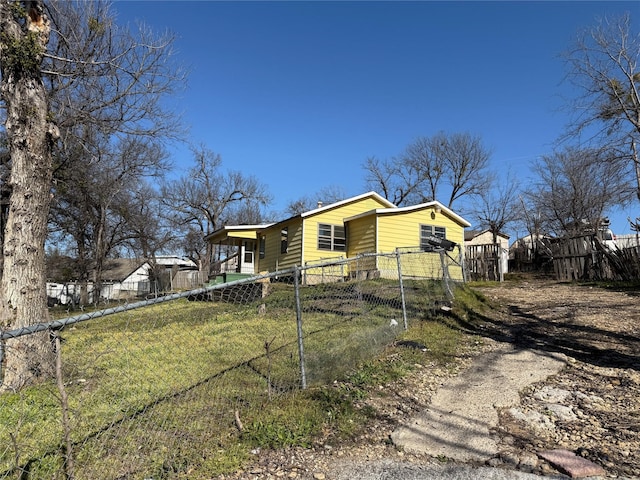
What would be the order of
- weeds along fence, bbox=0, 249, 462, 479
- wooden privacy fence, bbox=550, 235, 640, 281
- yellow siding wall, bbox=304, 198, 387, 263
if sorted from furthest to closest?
yellow siding wall, bbox=304, 198, 387, 263, wooden privacy fence, bbox=550, 235, 640, 281, weeds along fence, bbox=0, 249, 462, 479

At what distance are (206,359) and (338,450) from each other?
9.60 feet

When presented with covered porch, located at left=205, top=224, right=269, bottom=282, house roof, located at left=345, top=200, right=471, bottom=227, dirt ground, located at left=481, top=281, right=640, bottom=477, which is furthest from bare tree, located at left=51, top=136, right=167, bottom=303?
dirt ground, located at left=481, top=281, right=640, bottom=477

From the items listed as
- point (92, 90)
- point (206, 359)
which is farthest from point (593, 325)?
point (92, 90)

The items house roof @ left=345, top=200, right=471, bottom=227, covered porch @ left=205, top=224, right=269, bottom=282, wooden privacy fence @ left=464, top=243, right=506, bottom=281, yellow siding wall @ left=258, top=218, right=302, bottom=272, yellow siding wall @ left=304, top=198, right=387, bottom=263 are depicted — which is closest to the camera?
house roof @ left=345, top=200, right=471, bottom=227

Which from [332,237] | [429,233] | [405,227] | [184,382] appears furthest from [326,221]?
Result: [184,382]

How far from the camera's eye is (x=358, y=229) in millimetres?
17734

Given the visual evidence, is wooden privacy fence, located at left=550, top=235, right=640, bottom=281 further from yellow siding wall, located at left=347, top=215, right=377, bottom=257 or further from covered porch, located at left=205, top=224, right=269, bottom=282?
covered porch, located at left=205, top=224, right=269, bottom=282

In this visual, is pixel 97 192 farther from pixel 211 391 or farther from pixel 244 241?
pixel 211 391

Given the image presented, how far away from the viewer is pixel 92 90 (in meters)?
10.3

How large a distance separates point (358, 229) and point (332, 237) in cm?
122

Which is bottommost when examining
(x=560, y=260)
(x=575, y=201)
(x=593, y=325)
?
(x=593, y=325)

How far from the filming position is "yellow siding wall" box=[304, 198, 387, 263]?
17459mm

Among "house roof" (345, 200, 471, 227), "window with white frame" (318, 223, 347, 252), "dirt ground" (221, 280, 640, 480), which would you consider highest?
"house roof" (345, 200, 471, 227)

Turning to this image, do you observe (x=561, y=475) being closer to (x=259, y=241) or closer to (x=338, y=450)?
(x=338, y=450)
